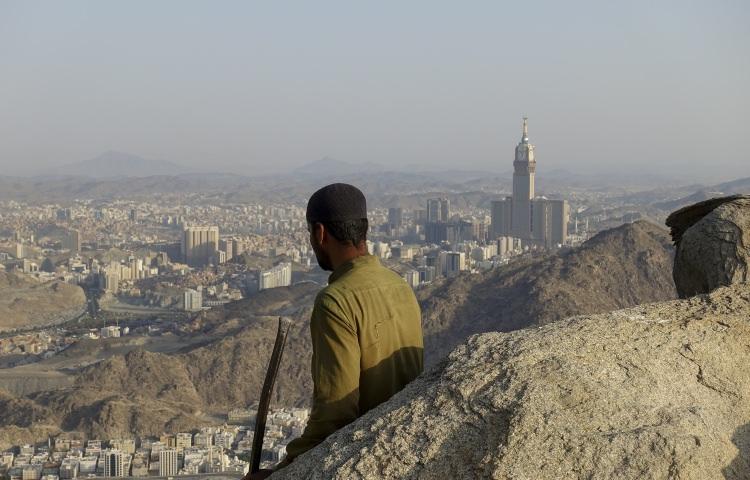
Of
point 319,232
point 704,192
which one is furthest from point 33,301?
point 704,192

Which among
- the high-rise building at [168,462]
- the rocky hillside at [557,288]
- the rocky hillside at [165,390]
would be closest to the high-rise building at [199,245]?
the rocky hillside at [165,390]

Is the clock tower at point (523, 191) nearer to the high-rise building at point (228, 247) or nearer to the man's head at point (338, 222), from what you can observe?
the high-rise building at point (228, 247)

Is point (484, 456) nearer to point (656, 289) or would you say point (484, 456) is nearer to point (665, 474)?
point (665, 474)

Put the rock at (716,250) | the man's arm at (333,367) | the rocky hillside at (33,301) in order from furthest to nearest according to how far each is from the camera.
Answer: the rocky hillside at (33,301), the rock at (716,250), the man's arm at (333,367)

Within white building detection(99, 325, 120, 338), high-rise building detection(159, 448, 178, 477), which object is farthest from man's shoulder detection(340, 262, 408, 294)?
white building detection(99, 325, 120, 338)

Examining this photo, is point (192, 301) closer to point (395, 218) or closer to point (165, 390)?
point (165, 390)

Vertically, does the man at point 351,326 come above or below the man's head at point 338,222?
below

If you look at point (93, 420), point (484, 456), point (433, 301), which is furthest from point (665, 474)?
point (433, 301)
